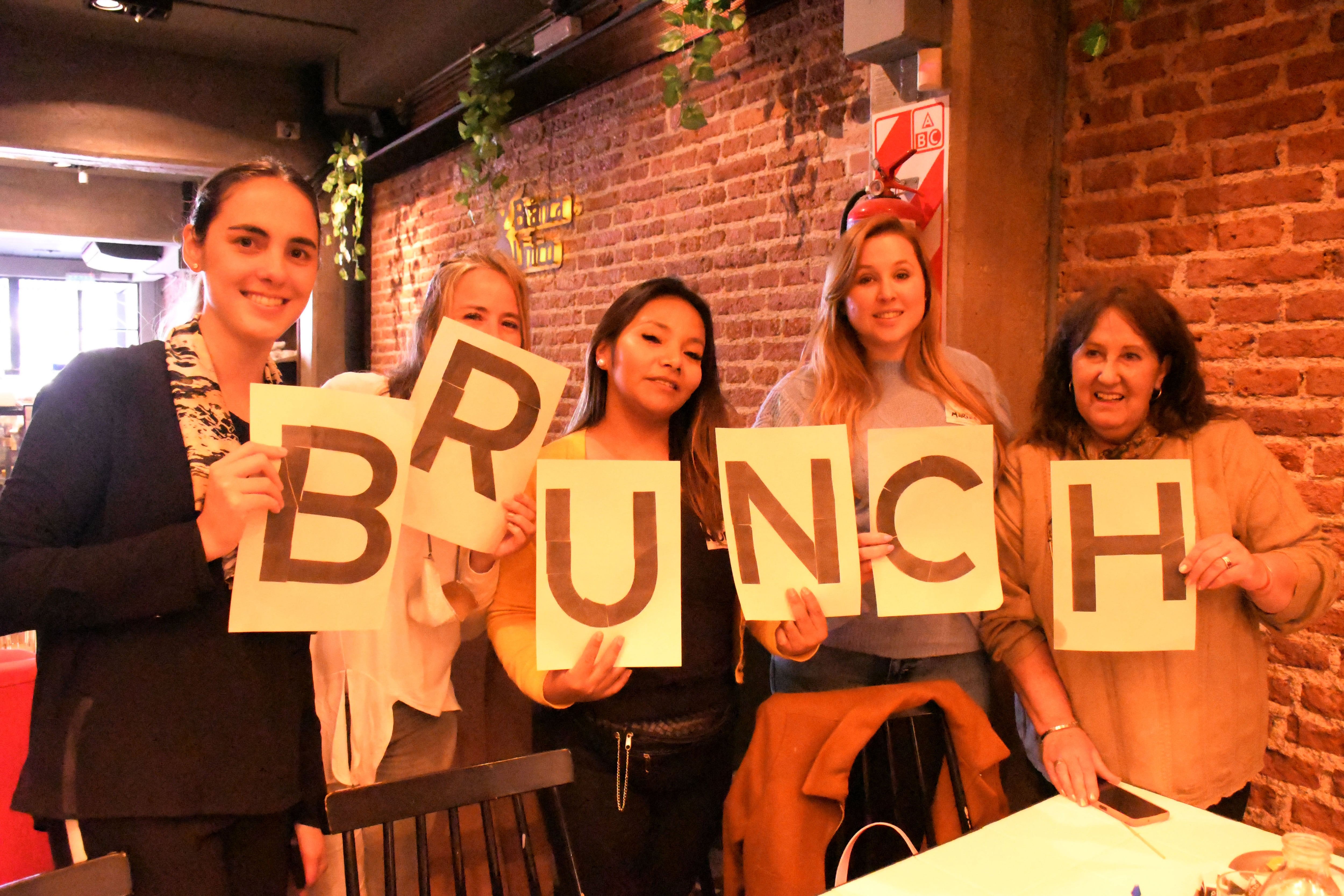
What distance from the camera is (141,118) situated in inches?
221

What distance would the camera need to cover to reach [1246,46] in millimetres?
2209

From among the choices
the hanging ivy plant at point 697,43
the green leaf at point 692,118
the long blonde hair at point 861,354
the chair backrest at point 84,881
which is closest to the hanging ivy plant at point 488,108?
the hanging ivy plant at point 697,43

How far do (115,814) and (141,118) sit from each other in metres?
5.73

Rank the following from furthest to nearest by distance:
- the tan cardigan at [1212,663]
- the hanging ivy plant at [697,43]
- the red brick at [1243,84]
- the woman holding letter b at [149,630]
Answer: the hanging ivy plant at [697,43] < the red brick at [1243,84] < the tan cardigan at [1212,663] < the woman holding letter b at [149,630]

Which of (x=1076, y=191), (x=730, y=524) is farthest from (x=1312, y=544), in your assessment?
(x=1076, y=191)

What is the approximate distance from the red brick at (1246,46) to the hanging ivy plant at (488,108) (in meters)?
3.29

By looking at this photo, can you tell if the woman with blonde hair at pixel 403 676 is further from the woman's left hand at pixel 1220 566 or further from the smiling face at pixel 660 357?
the woman's left hand at pixel 1220 566

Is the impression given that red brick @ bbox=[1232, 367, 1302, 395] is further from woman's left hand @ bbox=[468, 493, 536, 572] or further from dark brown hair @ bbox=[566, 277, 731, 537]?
woman's left hand @ bbox=[468, 493, 536, 572]

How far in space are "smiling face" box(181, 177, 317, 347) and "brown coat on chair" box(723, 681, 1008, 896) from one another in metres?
1.00

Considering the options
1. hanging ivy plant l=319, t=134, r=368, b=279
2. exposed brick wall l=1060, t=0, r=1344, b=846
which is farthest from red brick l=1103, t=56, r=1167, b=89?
hanging ivy plant l=319, t=134, r=368, b=279

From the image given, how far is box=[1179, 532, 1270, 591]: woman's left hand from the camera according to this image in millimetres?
1412

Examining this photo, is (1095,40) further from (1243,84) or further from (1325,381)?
(1325,381)

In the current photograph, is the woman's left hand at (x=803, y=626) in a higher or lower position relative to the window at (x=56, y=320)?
lower

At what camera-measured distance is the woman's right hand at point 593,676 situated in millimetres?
1352
